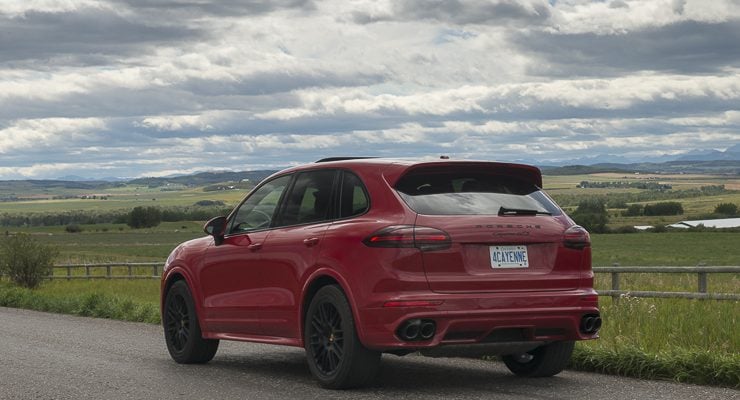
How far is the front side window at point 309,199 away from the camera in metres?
8.49

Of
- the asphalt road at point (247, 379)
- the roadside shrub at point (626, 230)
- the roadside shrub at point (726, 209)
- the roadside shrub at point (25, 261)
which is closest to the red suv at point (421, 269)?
the asphalt road at point (247, 379)

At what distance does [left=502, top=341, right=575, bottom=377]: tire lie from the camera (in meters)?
8.51

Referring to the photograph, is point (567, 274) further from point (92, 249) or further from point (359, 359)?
point (92, 249)

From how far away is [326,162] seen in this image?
8820 millimetres

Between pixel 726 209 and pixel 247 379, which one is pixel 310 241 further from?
pixel 726 209

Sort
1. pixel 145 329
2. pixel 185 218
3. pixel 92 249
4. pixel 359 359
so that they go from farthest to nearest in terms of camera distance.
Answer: pixel 185 218 → pixel 92 249 → pixel 145 329 → pixel 359 359

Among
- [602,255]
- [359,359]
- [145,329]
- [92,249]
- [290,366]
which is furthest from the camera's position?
[92,249]

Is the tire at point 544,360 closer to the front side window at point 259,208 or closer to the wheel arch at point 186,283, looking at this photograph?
the front side window at point 259,208

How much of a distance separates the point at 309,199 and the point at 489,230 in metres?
1.70

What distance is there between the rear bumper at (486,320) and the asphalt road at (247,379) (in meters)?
0.40

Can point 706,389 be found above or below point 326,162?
below

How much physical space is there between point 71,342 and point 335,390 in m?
5.35

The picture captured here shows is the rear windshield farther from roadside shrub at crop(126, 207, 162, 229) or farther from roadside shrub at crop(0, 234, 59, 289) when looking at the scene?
roadside shrub at crop(126, 207, 162, 229)

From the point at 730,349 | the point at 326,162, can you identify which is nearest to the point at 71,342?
the point at 326,162
